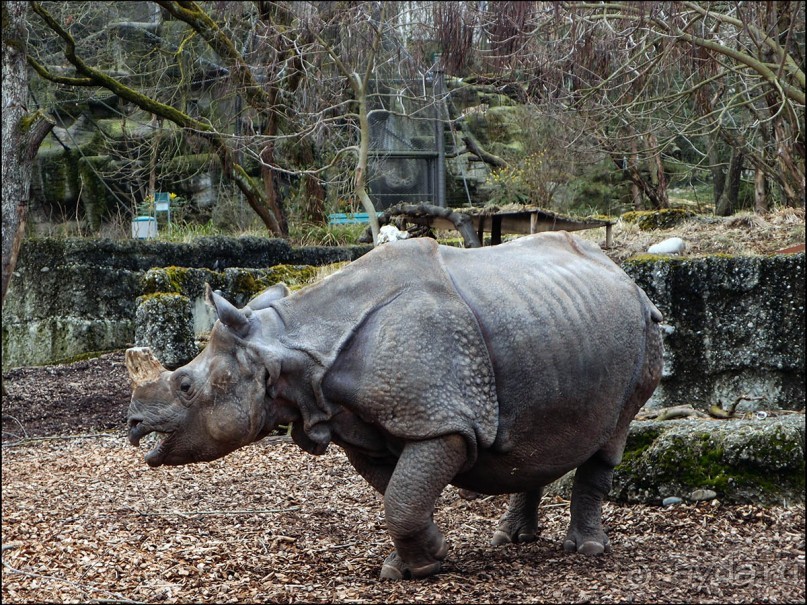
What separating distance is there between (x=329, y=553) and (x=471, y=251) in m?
1.75

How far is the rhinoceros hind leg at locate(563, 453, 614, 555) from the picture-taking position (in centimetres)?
502

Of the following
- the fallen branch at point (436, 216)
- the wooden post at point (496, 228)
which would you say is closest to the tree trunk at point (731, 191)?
the fallen branch at point (436, 216)

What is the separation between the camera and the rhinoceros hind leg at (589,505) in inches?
197

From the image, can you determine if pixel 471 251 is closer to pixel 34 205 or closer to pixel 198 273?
pixel 198 273

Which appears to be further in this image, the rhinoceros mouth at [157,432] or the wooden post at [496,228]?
the wooden post at [496,228]

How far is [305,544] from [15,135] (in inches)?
215

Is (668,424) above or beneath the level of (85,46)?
beneath

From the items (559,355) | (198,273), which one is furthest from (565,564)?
(198,273)

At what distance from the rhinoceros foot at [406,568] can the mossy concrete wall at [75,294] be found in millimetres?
8567

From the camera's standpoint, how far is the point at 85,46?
19.8 meters

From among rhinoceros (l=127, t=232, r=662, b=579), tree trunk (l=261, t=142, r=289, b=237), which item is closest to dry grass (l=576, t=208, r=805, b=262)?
rhinoceros (l=127, t=232, r=662, b=579)

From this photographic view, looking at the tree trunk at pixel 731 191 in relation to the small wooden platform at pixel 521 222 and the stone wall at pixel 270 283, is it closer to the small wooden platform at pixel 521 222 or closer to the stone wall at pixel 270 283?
the small wooden platform at pixel 521 222

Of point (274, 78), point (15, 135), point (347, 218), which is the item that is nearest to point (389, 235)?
point (274, 78)

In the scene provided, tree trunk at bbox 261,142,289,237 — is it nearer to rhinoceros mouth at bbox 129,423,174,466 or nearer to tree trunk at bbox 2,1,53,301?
tree trunk at bbox 2,1,53,301
